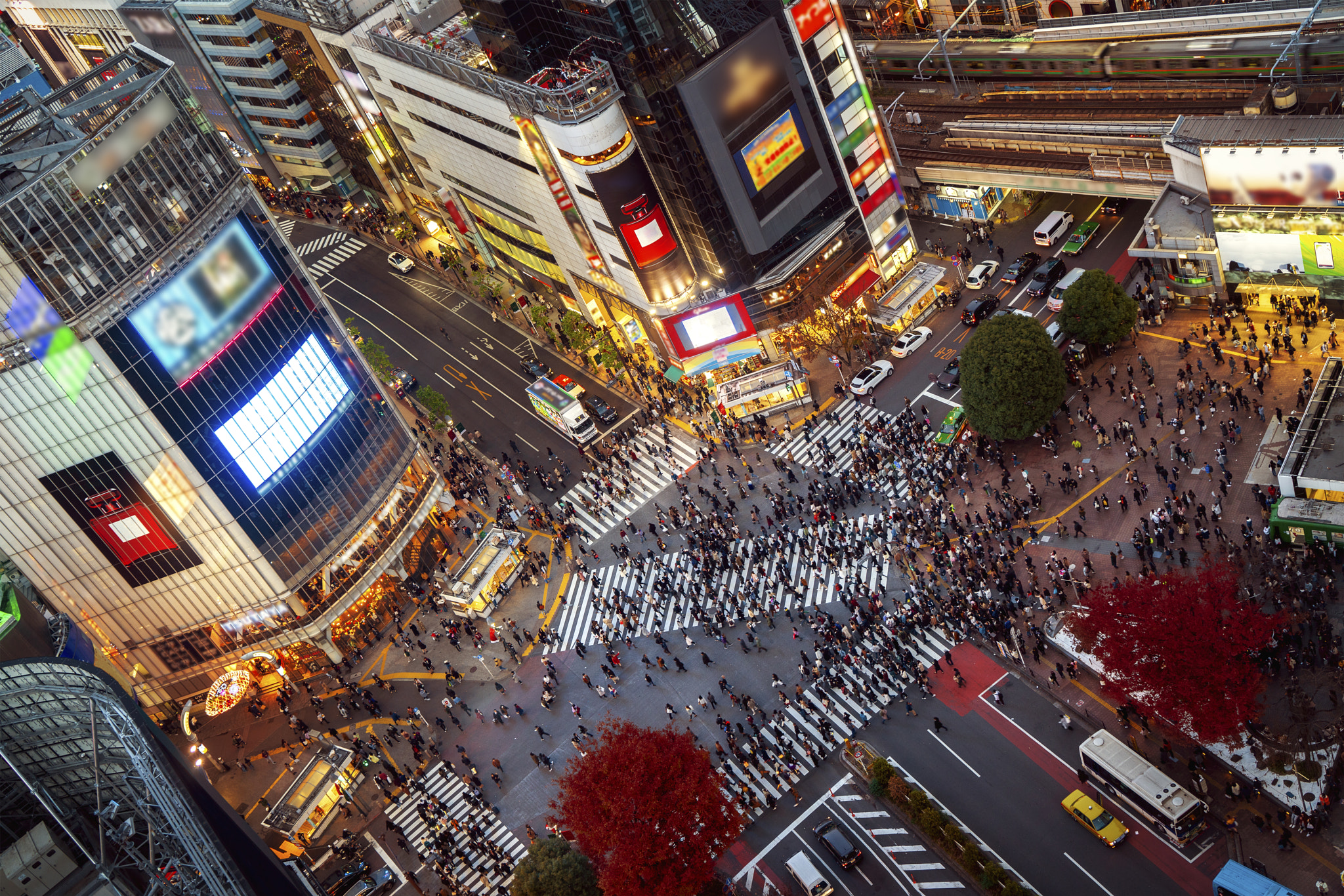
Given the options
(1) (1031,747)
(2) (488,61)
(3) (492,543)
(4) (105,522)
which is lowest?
(1) (1031,747)

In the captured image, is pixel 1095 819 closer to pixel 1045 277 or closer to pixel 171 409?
pixel 1045 277

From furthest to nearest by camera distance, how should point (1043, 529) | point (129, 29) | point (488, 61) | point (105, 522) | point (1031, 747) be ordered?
point (129, 29), point (488, 61), point (105, 522), point (1043, 529), point (1031, 747)

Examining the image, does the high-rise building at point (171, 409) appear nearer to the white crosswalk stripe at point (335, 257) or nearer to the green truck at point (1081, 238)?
the white crosswalk stripe at point (335, 257)

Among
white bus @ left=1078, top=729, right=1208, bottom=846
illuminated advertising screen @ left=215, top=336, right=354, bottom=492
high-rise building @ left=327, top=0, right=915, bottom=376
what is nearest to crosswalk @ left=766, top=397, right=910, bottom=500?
high-rise building @ left=327, top=0, right=915, bottom=376

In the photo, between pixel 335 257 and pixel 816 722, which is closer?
pixel 816 722

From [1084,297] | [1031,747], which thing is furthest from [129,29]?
[1031,747]

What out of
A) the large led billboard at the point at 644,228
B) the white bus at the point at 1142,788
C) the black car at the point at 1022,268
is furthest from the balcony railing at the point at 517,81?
the white bus at the point at 1142,788

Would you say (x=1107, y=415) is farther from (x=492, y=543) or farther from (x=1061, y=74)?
(x=492, y=543)

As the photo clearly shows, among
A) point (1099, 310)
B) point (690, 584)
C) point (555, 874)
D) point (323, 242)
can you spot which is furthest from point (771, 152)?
point (323, 242)
